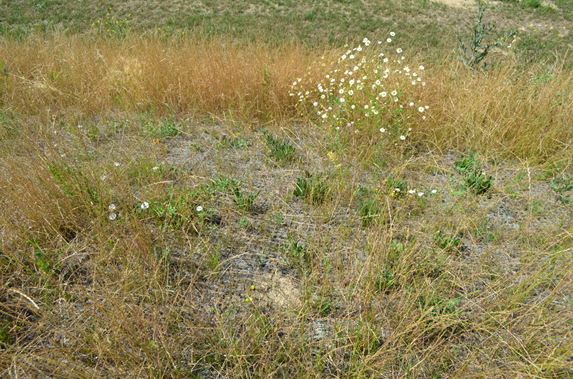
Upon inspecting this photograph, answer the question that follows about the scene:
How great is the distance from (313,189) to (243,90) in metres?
1.86

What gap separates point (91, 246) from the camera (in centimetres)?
218

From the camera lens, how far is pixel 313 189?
103 inches

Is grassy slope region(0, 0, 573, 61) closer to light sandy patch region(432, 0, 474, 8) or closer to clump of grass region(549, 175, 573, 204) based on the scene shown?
light sandy patch region(432, 0, 474, 8)

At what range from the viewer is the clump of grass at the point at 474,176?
109 inches

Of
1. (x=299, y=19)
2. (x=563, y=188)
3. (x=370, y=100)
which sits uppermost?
(x=370, y=100)

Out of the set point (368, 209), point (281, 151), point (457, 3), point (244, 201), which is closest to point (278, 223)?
point (244, 201)

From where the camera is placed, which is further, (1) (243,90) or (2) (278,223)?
(1) (243,90)

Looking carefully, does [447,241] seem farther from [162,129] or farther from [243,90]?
[243,90]

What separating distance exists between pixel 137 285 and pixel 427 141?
8.50ft

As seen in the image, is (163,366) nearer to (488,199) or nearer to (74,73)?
(488,199)

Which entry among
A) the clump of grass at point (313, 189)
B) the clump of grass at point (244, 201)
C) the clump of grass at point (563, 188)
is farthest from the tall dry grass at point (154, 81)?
the clump of grass at point (563, 188)

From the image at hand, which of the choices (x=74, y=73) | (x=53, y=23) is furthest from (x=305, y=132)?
(x=53, y=23)

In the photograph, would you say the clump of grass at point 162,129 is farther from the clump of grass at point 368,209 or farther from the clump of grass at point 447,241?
the clump of grass at point 447,241

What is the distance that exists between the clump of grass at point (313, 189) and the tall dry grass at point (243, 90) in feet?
3.89
